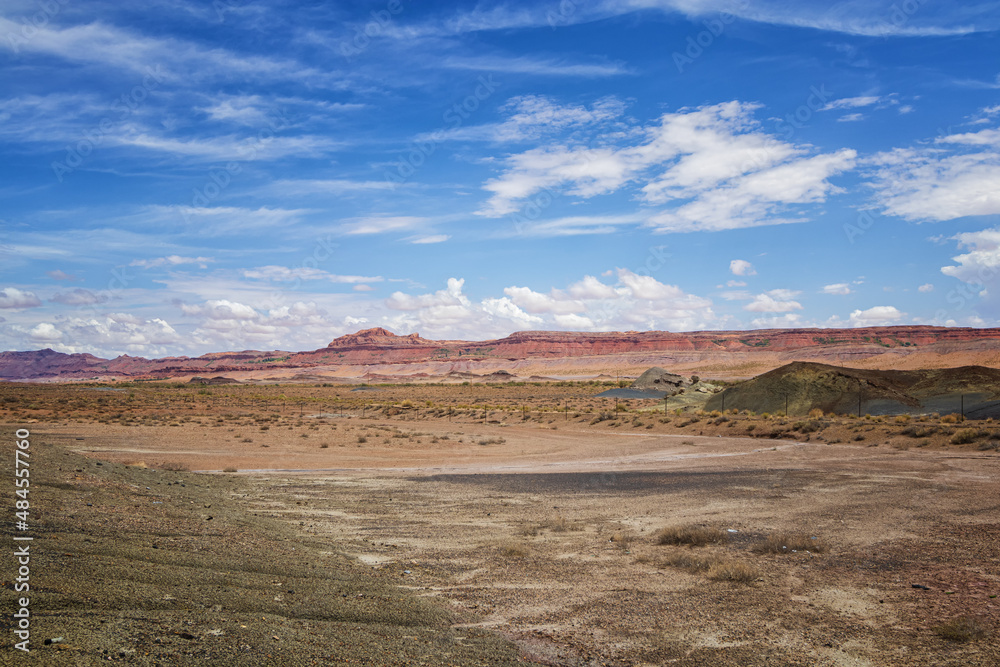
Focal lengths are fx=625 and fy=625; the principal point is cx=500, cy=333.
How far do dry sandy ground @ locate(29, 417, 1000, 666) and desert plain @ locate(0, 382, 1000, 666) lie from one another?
57mm

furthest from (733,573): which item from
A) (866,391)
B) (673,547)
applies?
(866,391)

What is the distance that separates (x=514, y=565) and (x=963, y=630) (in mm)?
6010

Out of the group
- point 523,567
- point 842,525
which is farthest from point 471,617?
point 842,525

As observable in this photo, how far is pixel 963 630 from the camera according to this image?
7.02 m

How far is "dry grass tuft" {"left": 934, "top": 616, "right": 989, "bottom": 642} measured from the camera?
6.90 m

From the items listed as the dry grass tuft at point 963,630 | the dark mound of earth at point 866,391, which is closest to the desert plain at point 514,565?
the dry grass tuft at point 963,630

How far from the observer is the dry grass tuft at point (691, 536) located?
11.6m

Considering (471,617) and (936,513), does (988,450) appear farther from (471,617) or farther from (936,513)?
(471,617)

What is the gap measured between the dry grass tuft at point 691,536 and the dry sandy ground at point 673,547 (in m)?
0.22

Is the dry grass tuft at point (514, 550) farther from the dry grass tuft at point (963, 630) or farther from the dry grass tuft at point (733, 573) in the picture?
the dry grass tuft at point (963, 630)

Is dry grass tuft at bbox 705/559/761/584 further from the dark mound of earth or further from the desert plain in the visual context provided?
the dark mound of earth

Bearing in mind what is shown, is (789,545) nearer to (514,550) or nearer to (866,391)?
(514,550)

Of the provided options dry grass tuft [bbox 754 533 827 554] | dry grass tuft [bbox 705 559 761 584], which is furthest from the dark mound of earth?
dry grass tuft [bbox 705 559 761 584]

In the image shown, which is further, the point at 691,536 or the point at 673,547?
the point at 691,536
